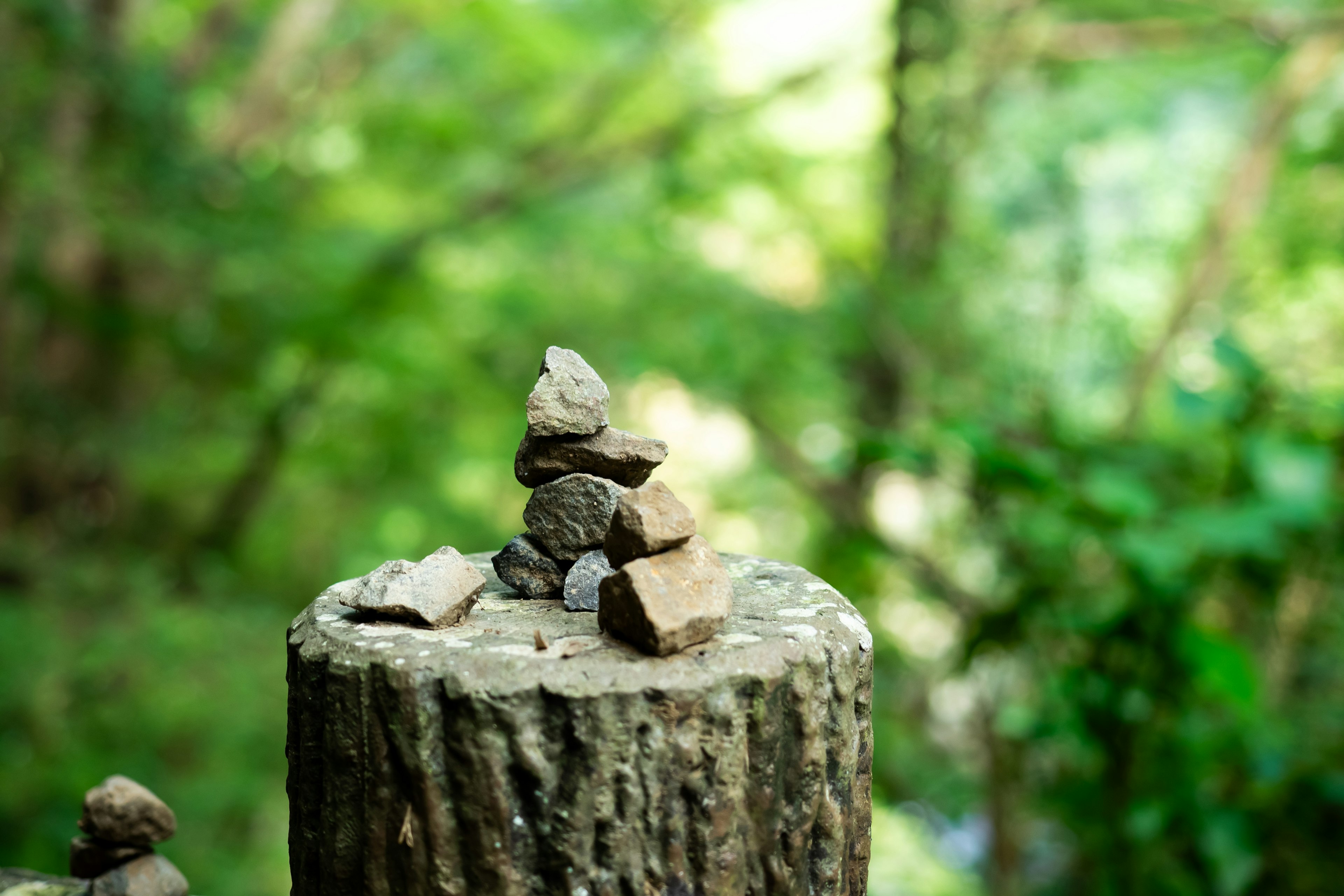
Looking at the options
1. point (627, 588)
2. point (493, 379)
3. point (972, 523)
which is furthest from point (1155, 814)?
point (493, 379)

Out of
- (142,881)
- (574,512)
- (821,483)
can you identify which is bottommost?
(821,483)

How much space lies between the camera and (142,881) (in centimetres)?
149

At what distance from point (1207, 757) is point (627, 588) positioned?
2.47 metres

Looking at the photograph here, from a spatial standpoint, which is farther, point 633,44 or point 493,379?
point 633,44

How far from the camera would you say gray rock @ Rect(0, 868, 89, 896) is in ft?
4.88

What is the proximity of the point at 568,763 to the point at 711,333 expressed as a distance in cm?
362

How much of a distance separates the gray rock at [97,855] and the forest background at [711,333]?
209cm

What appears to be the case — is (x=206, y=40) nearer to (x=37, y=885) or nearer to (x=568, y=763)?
(x=37, y=885)

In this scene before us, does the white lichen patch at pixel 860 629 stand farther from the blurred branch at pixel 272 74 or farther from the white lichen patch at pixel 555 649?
the blurred branch at pixel 272 74

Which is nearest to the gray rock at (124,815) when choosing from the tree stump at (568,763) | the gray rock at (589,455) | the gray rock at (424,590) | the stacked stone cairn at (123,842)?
the stacked stone cairn at (123,842)

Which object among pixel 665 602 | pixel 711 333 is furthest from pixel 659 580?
pixel 711 333

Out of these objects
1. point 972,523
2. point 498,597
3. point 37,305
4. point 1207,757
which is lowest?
point 1207,757

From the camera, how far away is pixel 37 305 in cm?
481

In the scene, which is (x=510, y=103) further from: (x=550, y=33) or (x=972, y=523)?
(x=972, y=523)
